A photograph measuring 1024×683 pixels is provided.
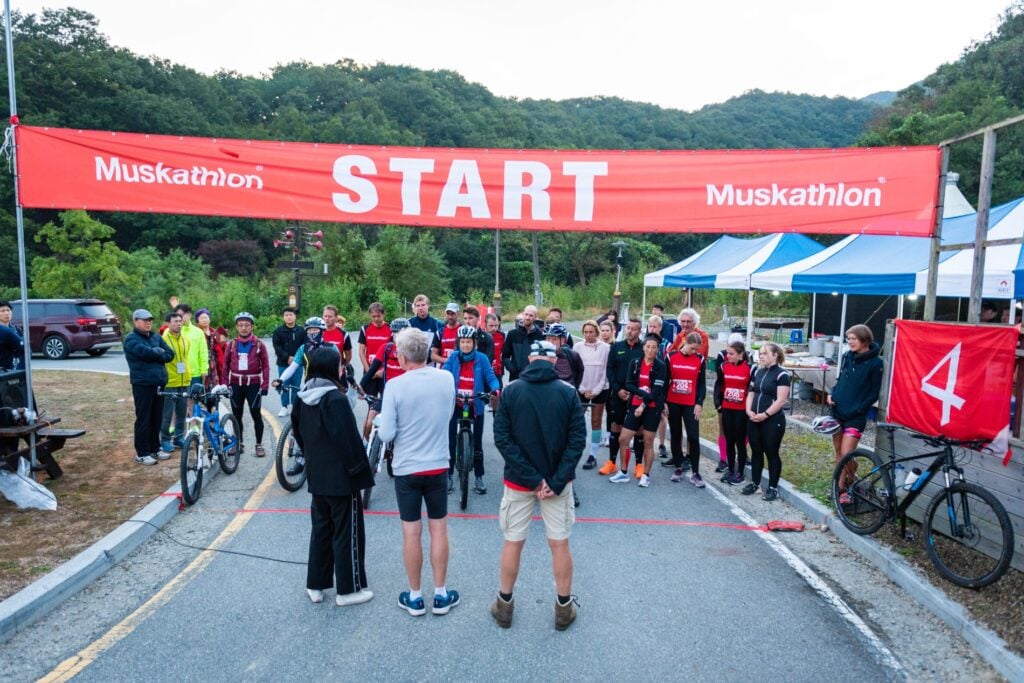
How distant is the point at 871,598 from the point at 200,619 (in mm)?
4516

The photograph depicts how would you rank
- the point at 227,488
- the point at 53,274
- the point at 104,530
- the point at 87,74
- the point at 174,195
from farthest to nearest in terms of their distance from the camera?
1. the point at 87,74
2. the point at 53,274
3. the point at 227,488
4. the point at 174,195
5. the point at 104,530

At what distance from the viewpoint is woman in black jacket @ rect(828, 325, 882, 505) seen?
5.98m

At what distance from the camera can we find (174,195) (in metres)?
5.95

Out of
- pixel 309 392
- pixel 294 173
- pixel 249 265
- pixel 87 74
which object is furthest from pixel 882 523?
pixel 87 74

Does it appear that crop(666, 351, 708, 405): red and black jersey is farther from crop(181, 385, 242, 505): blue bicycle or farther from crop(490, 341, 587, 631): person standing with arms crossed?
crop(181, 385, 242, 505): blue bicycle

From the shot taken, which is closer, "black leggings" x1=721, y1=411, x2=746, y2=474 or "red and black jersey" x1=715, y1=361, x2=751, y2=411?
"red and black jersey" x1=715, y1=361, x2=751, y2=411

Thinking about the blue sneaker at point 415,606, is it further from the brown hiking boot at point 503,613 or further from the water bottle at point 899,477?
the water bottle at point 899,477

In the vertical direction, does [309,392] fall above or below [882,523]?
above

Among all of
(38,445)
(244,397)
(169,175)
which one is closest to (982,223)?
(169,175)

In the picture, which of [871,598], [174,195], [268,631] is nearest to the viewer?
[268,631]

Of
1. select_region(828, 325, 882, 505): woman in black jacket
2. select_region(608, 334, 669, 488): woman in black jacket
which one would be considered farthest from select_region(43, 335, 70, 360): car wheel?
select_region(828, 325, 882, 505): woman in black jacket

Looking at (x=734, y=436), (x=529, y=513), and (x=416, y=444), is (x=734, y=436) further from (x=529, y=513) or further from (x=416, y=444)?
(x=416, y=444)

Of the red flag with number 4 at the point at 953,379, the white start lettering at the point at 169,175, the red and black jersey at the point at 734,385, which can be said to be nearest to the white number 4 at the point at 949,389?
the red flag with number 4 at the point at 953,379

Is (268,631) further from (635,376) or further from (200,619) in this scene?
(635,376)
